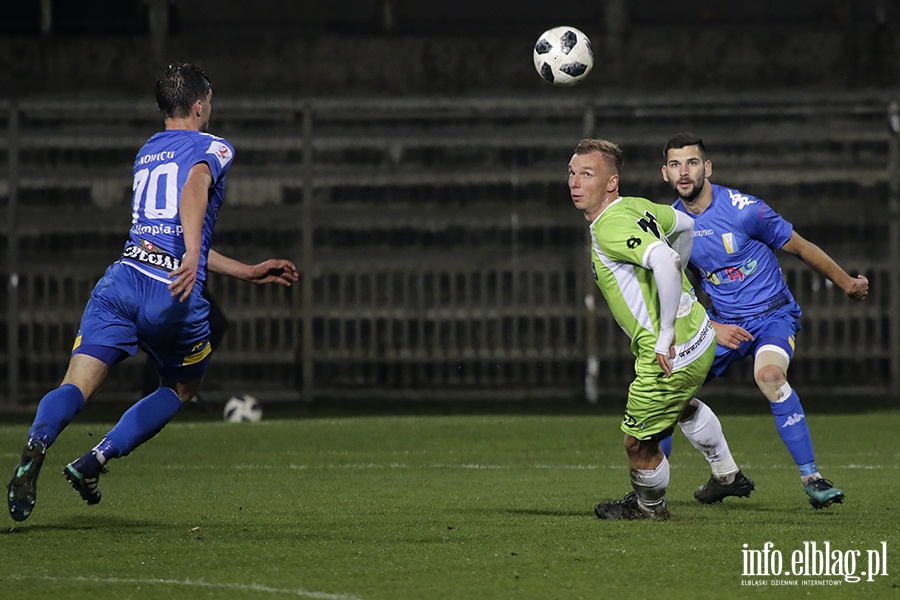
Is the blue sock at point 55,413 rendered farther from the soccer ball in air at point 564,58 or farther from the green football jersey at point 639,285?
the soccer ball in air at point 564,58

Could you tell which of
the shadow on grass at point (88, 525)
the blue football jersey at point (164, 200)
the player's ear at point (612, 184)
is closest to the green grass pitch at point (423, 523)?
the shadow on grass at point (88, 525)

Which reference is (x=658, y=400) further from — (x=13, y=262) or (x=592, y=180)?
(x=13, y=262)

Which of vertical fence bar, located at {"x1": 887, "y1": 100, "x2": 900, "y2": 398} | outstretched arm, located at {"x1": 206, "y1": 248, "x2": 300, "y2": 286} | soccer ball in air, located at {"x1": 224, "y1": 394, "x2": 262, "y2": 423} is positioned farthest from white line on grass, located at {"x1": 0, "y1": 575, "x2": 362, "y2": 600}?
vertical fence bar, located at {"x1": 887, "y1": 100, "x2": 900, "y2": 398}

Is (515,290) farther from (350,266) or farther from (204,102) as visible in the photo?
(204,102)

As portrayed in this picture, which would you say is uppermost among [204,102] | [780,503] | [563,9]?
[563,9]

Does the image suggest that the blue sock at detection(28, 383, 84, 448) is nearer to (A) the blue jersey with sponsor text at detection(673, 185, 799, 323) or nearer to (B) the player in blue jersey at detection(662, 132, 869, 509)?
(B) the player in blue jersey at detection(662, 132, 869, 509)

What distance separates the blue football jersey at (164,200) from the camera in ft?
20.9

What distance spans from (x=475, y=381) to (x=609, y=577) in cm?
992

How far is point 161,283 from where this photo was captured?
6.35 metres

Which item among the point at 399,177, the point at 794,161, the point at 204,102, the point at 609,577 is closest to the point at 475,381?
the point at 399,177

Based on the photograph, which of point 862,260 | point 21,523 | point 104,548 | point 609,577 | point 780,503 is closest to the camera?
point 609,577

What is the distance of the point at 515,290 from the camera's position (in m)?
15.1

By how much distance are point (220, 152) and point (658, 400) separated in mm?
2134

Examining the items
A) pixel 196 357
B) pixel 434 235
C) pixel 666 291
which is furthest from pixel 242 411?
pixel 666 291
